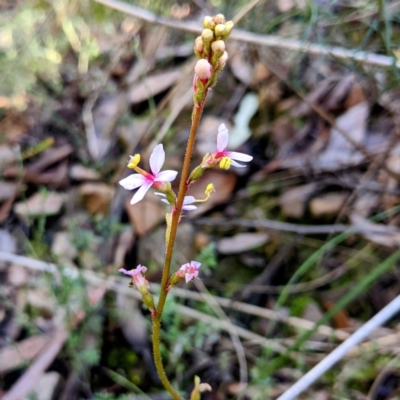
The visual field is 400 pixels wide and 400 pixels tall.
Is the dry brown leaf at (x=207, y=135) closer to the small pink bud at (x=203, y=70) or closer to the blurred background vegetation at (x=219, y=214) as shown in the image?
the blurred background vegetation at (x=219, y=214)

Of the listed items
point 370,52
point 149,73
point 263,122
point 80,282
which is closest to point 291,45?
point 370,52

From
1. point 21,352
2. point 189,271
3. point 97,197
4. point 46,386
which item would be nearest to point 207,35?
point 189,271

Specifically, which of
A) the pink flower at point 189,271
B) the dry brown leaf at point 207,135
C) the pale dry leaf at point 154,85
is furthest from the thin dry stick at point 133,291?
the pale dry leaf at point 154,85

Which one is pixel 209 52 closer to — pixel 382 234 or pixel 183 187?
pixel 183 187

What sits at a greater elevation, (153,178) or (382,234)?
(382,234)

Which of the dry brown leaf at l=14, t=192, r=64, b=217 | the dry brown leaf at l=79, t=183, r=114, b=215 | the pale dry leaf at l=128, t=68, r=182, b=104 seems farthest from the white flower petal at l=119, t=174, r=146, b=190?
the pale dry leaf at l=128, t=68, r=182, b=104

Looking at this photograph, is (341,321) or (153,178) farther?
(341,321)

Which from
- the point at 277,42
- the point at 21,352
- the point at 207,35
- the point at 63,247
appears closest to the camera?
the point at 207,35
